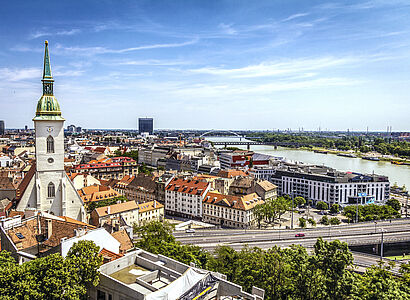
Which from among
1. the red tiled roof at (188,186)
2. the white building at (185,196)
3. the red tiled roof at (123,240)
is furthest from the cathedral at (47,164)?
the red tiled roof at (188,186)

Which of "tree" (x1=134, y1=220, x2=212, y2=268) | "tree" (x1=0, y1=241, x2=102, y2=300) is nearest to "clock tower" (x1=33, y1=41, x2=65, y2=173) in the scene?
"tree" (x1=134, y1=220, x2=212, y2=268)

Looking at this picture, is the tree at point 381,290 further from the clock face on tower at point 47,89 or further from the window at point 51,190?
the clock face on tower at point 47,89

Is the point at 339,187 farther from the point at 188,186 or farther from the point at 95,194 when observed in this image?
the point at 95,194

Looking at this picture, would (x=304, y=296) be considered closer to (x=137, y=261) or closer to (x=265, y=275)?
(x=265, y=275)

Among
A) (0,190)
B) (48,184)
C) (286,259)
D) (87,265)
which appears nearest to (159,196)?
(0,190)

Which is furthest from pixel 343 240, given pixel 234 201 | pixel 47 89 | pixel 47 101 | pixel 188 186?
pixel 47 89

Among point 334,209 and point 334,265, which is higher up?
point 334,265

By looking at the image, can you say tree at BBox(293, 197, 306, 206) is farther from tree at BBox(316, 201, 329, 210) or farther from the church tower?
the church tower
